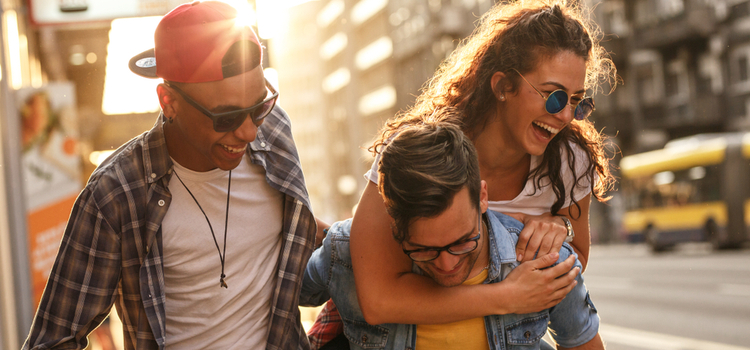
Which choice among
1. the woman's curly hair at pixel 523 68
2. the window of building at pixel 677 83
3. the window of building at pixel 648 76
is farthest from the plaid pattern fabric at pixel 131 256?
the window of building at pixel 648 76

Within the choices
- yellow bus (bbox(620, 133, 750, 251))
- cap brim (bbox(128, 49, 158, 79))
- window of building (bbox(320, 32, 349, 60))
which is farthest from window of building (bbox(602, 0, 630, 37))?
window of building (bbox(320, 32, 349, 60))

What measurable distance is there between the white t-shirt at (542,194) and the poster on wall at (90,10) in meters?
1.99

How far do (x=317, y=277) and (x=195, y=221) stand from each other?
18.4 inches

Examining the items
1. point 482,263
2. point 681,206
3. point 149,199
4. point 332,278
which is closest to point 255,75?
point 149,199

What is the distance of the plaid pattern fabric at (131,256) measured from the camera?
191cm

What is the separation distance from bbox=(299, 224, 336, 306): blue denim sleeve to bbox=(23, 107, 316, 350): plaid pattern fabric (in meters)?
0.06

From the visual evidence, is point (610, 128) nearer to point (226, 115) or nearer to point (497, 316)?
point (497, 316)

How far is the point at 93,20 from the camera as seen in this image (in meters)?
3.44

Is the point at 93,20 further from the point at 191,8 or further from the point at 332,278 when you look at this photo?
the point at 332,278

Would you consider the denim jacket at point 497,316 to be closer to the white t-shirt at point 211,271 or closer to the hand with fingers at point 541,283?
the hand with fingers at point 541,283

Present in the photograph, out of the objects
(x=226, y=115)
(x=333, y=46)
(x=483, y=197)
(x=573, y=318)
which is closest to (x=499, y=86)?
(x=483, y=197)

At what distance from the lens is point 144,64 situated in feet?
6.93

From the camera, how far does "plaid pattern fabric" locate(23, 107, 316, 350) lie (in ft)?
6.28

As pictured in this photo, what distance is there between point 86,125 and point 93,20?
333 centimetres
